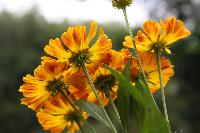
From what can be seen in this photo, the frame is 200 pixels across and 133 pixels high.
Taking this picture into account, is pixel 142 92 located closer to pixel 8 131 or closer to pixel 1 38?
pixel 8 131

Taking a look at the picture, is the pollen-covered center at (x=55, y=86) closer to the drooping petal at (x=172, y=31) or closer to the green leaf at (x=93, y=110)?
the green leaf at (x=93, y=110)

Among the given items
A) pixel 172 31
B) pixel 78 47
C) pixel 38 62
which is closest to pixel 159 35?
pixel 172 31

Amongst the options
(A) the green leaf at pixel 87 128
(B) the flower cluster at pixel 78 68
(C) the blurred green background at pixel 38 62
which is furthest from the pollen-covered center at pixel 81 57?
(C) the blurred green background at pixel 38 62

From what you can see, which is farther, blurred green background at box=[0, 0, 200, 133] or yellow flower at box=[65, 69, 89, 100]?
blurred green background at box=[0, 0, 200, 133]

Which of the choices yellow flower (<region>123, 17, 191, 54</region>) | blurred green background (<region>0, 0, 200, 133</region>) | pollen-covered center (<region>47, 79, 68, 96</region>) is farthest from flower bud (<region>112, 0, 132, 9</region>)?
blurred green background (<region>0, 0, 200, 133</region>)

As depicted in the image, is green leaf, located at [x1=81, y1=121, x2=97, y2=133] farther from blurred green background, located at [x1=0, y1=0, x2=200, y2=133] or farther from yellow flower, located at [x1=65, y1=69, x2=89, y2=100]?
blurred green background, located at [x1=0, y1=0, x2=200, y2=133]
